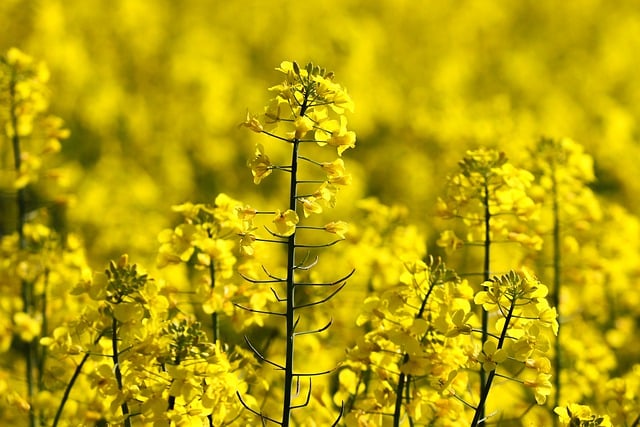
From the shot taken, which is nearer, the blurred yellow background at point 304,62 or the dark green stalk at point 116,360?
the dark green stalk at point 116,360

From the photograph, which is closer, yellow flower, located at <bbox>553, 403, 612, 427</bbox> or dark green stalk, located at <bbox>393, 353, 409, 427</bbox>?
yellow flower, located at <bbox>553, 403, 612, 427</bbox>

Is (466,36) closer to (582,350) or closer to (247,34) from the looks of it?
(247,34)

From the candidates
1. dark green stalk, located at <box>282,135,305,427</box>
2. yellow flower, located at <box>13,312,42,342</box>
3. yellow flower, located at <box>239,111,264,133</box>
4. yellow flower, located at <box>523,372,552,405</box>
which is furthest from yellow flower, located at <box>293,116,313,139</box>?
yellow flower, located at <box>13,312,42,342</box>

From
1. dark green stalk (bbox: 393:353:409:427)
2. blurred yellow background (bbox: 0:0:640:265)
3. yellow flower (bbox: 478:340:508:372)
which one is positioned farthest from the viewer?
blurred yellow background (bbox: 0:0:640:265)

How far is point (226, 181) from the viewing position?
1084 cm

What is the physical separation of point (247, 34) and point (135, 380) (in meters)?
13.4

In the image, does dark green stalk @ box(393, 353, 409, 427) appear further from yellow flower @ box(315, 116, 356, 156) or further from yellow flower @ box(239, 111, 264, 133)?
yellow flower @ box(239, 111, 264, 133)

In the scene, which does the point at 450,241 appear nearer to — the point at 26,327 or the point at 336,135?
the point at 336,135

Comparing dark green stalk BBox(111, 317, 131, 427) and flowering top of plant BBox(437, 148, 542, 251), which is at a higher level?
flowering top of plant BBox(437, 148, 542, 251)

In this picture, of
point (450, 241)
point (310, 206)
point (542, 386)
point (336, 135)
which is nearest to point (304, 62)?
point (450, 241)

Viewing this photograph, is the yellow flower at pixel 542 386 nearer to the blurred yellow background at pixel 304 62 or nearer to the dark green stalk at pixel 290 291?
the dark green stalk at pixel 290 291

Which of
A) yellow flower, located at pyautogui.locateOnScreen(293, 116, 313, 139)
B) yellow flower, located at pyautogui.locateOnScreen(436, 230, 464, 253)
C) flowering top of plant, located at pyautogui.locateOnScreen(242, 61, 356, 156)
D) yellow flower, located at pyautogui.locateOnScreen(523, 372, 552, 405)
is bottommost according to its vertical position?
yellow flower, located at pyautogui.locateOnScreen(523, 372, 552, 405)

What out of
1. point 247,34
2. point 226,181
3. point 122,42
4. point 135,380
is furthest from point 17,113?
point 247,34

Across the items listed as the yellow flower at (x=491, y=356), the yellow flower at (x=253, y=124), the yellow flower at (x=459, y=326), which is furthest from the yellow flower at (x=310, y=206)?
the yellow flower at (x=491, y=356)
